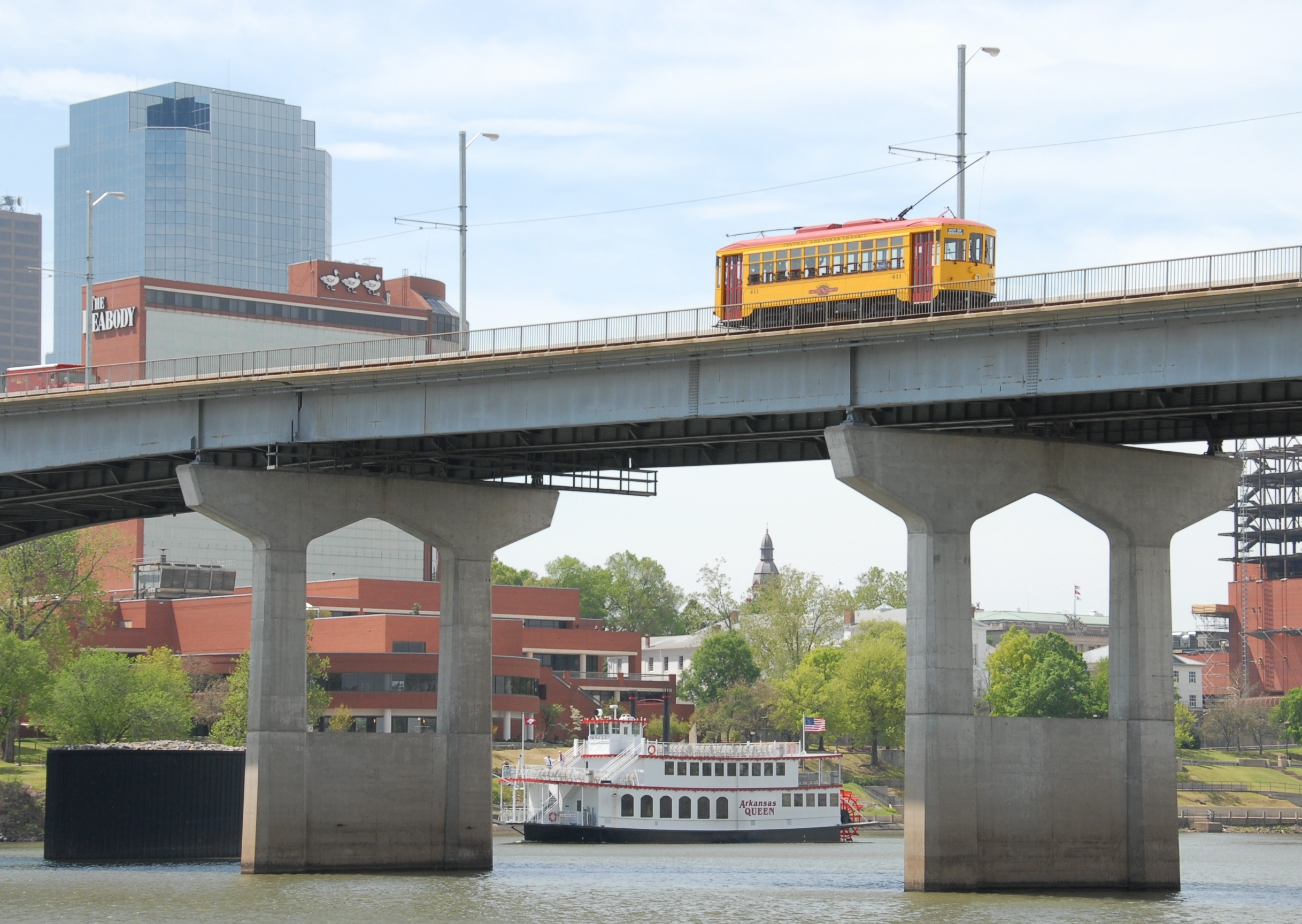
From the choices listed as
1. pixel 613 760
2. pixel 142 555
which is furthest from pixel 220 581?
pixel 613 760

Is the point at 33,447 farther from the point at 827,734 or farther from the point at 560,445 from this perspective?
the point at 827,734

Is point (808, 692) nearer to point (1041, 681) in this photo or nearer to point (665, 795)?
point (1041, 681)

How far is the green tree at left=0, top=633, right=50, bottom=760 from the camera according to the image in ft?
338

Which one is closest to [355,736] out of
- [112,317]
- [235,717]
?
[235,717]

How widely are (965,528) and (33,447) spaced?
32762 millimetres

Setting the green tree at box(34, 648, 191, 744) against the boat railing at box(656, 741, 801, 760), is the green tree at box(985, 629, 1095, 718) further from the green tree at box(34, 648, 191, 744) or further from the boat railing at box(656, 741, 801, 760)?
the green tree at box(34, 648, 191, 744)

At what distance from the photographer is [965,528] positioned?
54.7 meters

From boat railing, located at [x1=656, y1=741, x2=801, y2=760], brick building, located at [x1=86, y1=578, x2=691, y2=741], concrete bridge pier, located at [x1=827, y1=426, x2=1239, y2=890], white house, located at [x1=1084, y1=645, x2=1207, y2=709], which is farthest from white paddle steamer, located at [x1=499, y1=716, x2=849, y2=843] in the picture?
white house, located at [x1=1084, y1=645, x2=1207, y2=709]

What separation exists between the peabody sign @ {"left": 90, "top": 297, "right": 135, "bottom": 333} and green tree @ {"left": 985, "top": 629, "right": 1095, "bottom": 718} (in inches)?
3021

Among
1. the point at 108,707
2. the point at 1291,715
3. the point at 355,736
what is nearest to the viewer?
the point at 355,736

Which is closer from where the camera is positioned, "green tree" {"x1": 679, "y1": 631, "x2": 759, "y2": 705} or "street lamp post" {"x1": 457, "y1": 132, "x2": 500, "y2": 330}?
"street lamp post" {"x1": 457, "y1": 132, "x2": 500, "y2": 330}

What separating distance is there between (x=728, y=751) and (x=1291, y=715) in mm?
80569

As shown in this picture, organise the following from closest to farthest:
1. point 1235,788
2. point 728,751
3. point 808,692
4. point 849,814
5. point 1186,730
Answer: point 728,751, point 849,814, point 808,692, point 1235,788, point 1186,730

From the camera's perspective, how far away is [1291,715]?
164000 millimetres
